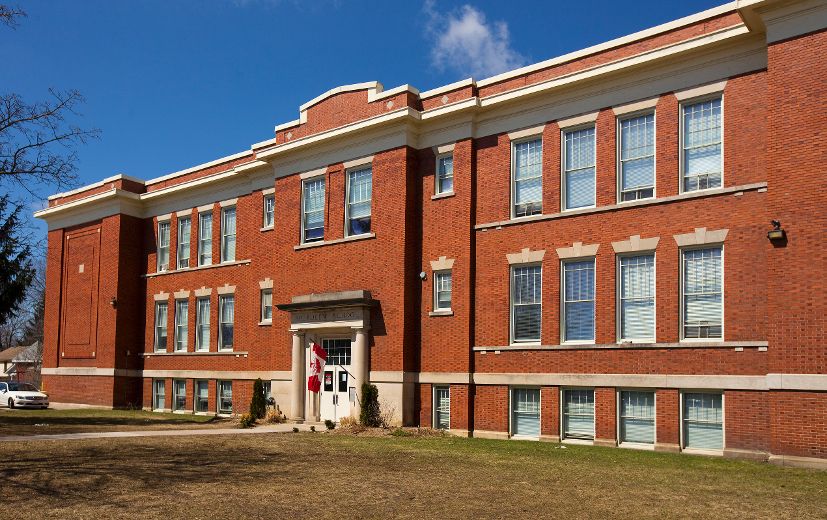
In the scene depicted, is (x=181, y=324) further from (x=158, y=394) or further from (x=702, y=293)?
(x=702, y=293)

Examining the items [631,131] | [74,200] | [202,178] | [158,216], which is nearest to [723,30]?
[631,131]

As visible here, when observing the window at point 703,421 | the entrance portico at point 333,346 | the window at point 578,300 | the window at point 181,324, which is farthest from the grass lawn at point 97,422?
the window at point 703,421

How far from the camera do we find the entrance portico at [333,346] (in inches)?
1057

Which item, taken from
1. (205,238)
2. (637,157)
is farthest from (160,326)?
(637,157)

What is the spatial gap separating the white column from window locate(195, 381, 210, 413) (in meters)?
7.96

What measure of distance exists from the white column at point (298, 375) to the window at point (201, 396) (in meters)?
7.96

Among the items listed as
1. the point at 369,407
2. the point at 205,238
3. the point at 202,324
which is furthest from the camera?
the point at 205,238

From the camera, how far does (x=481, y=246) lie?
25.0 meters

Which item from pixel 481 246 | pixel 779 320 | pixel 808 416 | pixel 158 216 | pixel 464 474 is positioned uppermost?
pixel 158 216

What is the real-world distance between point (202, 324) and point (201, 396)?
3.07 metres

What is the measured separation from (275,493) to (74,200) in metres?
33.1

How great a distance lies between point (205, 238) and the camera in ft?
120

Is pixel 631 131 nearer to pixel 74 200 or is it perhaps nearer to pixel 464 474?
pixel 464 474

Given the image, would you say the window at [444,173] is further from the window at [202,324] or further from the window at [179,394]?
the window at [179,394]
